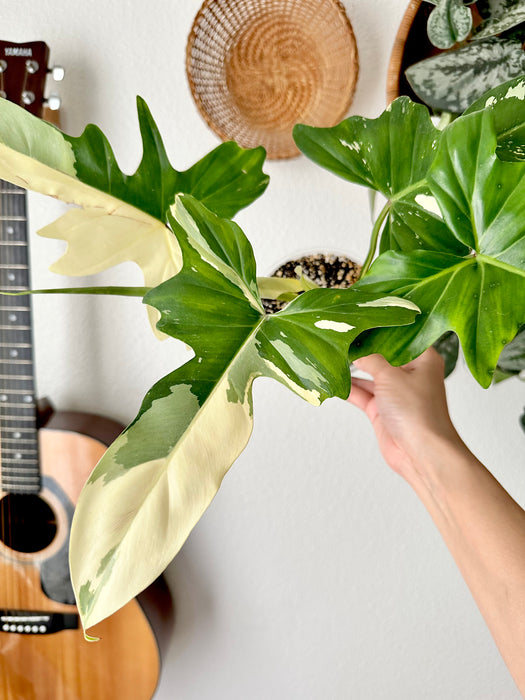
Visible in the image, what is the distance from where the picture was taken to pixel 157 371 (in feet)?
3.38

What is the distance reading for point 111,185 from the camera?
0.46 metres

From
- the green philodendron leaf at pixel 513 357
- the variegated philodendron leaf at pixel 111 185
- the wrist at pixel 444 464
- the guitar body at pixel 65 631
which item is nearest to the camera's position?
the variegated philodendron leaf at pixel 111 185

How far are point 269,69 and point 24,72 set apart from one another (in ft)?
1.29

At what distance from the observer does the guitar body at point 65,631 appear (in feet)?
3.03

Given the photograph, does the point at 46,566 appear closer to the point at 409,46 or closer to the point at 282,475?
the point at 282,475

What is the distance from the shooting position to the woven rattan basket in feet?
2.92

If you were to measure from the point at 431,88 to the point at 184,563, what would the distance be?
942 millimetres

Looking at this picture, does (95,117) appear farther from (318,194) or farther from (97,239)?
(97,239)

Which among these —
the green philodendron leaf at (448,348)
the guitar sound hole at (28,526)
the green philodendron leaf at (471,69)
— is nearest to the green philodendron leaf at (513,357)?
the green philodendron leaf at (448,348)

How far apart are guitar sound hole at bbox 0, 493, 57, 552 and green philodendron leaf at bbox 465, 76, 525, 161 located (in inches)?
34.8

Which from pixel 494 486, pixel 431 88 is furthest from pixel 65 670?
pixel 431 88

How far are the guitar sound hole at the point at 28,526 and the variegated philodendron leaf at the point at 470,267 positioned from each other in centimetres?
76

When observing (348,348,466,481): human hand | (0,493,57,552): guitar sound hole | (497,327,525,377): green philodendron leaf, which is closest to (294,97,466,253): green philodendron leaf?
(348,348,466,481): human hand

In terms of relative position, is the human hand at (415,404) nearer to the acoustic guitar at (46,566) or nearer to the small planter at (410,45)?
the small planter at (410,45)
